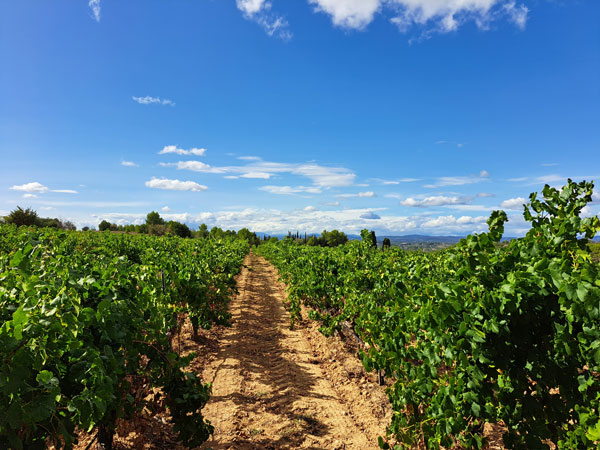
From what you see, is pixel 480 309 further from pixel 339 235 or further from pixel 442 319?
pixel 339 235

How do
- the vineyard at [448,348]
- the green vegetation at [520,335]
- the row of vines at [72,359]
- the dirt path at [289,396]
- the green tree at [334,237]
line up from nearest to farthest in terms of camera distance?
1. the row of vines at [72,359]
2. the vineyard at [448,348]
3. the green vegetation at [520,335]
4. the dirt path at [289,396]
5. the green tree at [334,237]

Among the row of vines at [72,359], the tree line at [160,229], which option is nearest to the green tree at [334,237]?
the tree line at [160,229]

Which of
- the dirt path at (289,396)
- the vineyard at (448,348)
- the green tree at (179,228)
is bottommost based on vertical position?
the dirt path at (289,396)

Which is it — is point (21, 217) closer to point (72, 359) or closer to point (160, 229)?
point (160, 229)

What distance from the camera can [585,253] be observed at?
2.63 m

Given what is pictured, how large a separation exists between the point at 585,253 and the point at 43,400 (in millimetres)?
3851

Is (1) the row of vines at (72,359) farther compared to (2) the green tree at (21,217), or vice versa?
(2) the green tree at (21,217)

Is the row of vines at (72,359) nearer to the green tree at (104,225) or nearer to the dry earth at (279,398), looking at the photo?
the dry earth at (279,398)

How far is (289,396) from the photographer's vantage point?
591cm

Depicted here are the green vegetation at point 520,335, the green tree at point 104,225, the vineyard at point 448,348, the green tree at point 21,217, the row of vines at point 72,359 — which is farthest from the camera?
Result: the green tree at point 104,225

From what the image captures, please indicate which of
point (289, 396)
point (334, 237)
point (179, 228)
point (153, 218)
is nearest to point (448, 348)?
point (289, 396)

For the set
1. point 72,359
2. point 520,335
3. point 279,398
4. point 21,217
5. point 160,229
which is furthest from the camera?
point 160,229

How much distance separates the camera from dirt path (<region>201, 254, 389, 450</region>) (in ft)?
15.5

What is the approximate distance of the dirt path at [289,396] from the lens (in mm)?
4727
